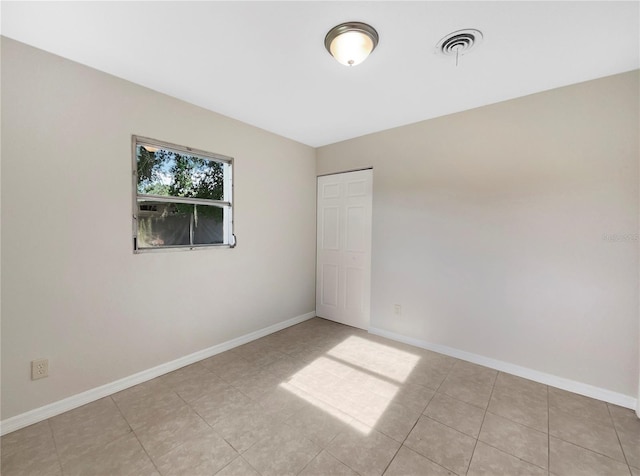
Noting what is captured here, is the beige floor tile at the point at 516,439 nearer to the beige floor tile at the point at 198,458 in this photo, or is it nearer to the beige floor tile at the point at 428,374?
the beige floor tile at the point at 428,374

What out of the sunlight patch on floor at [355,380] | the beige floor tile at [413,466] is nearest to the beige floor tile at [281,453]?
the sunlight patch on floor at [355,380]

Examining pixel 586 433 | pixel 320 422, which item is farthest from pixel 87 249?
pixel 586 433

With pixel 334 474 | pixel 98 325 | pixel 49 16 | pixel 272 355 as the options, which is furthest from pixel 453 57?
pixel 98 325

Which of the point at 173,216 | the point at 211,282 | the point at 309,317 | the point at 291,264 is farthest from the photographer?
the point at 309,317

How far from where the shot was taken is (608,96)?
2072mm

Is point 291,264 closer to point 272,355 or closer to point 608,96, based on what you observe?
point 272,355

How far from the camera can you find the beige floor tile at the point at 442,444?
60.9 inches

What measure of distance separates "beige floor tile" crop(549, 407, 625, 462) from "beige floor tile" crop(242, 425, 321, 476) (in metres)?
1.64

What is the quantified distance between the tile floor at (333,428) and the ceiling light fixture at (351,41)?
247 centimetres

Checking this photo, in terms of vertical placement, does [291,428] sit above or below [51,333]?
below

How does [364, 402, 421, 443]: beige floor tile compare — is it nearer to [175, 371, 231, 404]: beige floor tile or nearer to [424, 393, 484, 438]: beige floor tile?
[424, 393, 484, 438]: beige floor tile

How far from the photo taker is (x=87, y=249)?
2.04 meters

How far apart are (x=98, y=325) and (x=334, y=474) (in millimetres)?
2037

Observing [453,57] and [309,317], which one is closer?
[453,57]
